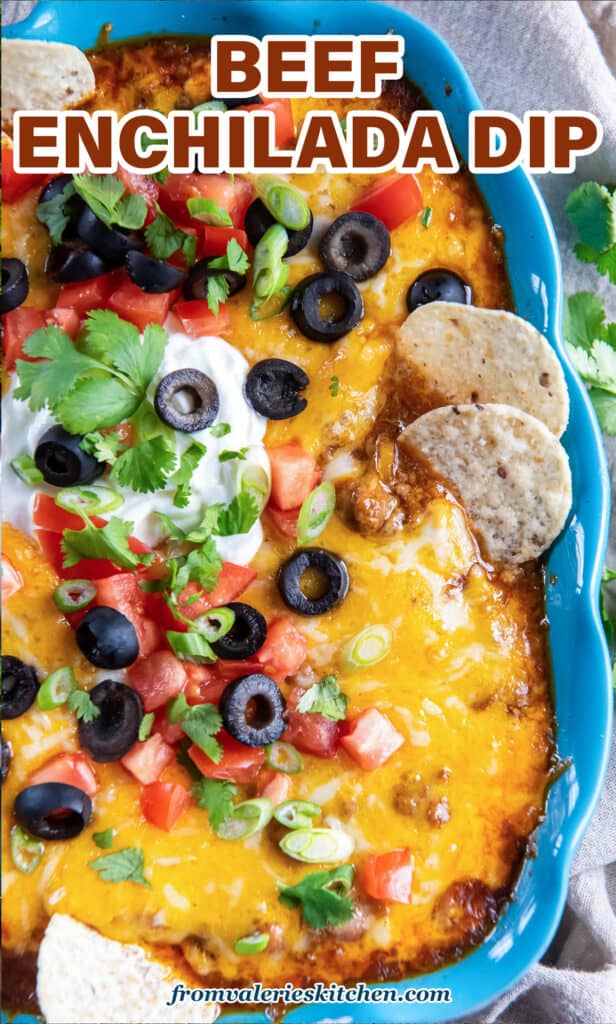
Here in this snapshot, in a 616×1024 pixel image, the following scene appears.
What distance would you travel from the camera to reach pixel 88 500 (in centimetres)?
334

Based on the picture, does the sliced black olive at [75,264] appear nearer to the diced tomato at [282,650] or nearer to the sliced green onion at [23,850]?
the diced tomato at [282,650]

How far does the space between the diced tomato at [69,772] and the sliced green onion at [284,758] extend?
0.61m

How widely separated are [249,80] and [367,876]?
277 centimetres

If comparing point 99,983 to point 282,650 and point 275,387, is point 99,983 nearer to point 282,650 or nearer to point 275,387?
point 282,650

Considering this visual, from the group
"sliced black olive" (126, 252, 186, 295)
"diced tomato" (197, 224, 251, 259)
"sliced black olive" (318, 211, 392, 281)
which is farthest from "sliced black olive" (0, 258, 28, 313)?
"sliced black olive" (318, 211, 392, 281)

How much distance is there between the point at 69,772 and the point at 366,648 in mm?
1073

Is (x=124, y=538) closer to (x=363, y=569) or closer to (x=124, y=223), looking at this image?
(x=363, y=569)

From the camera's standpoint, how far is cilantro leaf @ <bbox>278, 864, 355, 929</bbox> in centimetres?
342

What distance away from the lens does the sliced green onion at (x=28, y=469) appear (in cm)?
337

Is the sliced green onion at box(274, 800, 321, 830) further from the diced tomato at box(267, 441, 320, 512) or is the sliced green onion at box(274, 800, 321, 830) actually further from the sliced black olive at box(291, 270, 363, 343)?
the sliced black olive at box(291, 270, 363, 343)

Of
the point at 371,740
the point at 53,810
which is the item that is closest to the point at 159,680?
the point at 53,810

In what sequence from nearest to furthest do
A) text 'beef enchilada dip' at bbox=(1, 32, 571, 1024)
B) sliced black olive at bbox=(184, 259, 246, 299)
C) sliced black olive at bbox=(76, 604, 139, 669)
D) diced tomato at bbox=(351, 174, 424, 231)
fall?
sliced black olive at bbox=(76, 604, 139, 669) < text 'beef enchilada dip' at bbox=(1, 32, 571, 1024) < sliced black olive at bbox=(184, 259, 246, 299) < diced tomato at bbox=(351, 174, 424, 231)

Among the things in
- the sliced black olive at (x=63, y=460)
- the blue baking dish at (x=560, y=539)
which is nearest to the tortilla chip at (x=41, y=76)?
the blue baking dish at (x=560, y=539)

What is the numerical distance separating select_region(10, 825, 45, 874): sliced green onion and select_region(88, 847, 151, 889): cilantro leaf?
0.61 feet
